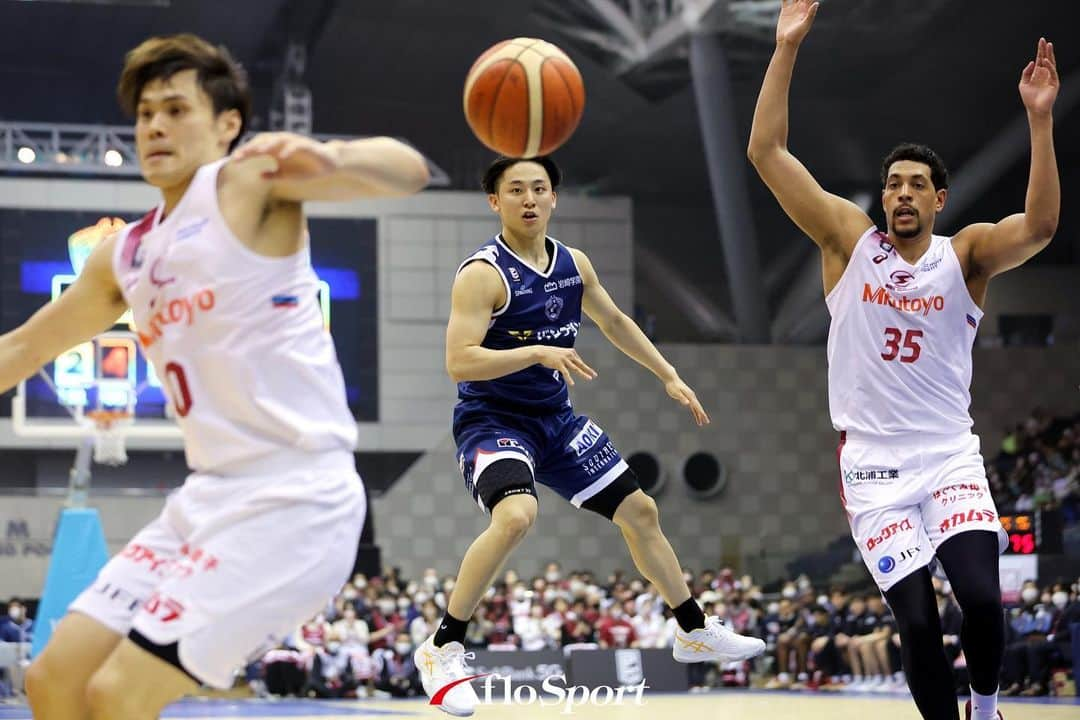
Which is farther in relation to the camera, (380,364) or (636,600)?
(380,364)

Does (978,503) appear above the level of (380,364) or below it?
below

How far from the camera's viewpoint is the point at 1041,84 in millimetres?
5883

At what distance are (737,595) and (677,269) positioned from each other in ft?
47.9

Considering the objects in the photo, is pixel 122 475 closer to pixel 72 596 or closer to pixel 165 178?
pixel 72 596

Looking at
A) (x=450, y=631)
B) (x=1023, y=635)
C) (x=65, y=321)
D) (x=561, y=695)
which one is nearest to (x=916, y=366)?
(x=450, y=631)

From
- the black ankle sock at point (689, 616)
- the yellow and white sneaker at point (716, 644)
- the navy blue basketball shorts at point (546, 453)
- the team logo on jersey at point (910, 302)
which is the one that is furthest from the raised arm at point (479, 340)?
the yellow and white sneaker at point (716, 644)

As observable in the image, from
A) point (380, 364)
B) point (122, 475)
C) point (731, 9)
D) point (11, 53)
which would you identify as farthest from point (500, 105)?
point (11, 53)

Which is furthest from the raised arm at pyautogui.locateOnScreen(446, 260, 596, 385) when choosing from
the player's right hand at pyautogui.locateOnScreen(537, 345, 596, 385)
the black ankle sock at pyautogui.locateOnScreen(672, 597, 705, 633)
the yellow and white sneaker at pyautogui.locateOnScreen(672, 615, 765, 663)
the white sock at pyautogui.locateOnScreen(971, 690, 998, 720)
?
the white sock at pyautogui.locateOnScreen(971, 690, 998, 720)

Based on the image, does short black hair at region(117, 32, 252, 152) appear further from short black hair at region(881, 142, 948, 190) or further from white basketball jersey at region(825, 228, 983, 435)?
short black hair at region(881, 142, 948, 190)

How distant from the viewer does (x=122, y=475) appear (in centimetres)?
2750

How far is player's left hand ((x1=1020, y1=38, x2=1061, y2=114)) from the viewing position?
5836 mm

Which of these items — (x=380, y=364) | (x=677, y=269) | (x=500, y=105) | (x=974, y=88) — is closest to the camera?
(x=500, y=105)

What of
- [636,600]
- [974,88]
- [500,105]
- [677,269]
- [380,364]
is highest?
[974,88]

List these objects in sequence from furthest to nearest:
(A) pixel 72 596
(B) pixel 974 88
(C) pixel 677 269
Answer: (C) pixel 677 269, (B) pixel 974 88, (A) pixel 72 596
